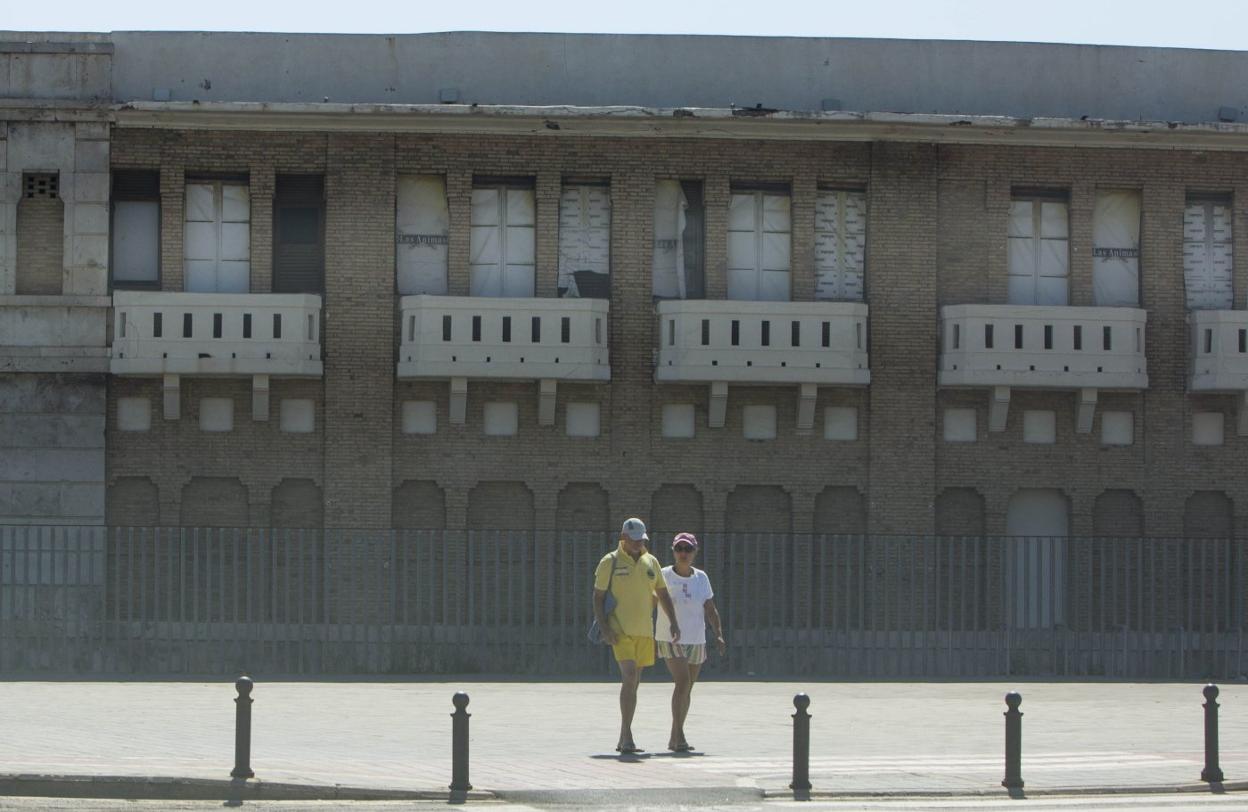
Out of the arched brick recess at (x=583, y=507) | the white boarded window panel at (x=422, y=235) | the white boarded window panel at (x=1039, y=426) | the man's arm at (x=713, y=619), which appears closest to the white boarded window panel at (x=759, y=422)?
the arched brick recess at (x=583, y=507)

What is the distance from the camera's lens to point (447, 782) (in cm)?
1431

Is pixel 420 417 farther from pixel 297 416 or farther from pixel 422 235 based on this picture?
pixel 422 235

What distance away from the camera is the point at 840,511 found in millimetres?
32094

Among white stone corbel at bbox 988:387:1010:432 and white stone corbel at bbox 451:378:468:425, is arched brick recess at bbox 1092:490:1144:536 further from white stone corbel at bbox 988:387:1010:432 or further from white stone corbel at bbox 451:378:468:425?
white stone corbel at bbox 451:378:468:425

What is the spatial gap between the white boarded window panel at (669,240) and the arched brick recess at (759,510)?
3.15 m

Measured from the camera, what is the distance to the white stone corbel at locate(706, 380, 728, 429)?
102 feet

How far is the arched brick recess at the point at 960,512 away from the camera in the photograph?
32.2m

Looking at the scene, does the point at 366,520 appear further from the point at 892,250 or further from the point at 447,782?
the point at 447,782

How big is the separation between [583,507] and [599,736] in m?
13.9

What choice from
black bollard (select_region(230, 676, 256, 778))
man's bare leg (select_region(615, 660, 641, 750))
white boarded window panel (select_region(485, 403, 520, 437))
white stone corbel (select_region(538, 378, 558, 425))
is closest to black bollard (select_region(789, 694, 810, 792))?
man's bare leg (select_region(615, 660, 641, 750))

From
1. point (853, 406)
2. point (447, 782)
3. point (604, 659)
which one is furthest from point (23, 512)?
point (447, 782)

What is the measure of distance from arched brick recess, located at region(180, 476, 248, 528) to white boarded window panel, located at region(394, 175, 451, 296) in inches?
152

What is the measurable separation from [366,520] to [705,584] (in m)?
14.7

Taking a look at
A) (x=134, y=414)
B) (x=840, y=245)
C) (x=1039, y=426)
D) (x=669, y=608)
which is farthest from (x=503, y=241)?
(x=669, y=608)
